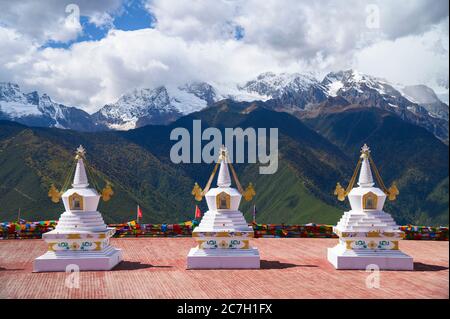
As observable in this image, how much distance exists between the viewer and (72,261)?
20.0 m

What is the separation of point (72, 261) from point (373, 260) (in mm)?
11036

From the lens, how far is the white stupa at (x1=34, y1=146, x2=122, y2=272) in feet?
65.6

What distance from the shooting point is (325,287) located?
17.6 metres

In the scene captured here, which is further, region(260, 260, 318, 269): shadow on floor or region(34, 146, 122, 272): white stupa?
region(260, 260, 318, 269): shadow on floor

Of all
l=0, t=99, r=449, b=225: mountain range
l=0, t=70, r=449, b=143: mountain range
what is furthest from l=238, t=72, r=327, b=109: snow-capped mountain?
l=0, t=99, r=449, b=225: mountain range

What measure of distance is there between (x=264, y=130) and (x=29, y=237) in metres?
76.6

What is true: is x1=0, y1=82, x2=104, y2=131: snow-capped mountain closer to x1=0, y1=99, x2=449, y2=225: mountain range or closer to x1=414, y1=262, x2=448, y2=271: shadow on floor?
x1=0, y1=99, x2=449, y2=225: mountain range

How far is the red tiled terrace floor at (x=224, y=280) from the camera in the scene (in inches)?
653

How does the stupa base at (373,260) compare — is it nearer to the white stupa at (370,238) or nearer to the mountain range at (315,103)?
the white stupa at (370,238)

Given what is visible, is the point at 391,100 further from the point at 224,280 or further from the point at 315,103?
the point at 224,280

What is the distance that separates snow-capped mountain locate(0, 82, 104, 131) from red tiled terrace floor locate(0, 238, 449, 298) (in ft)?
396

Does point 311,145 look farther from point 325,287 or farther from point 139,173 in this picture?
point 325,287

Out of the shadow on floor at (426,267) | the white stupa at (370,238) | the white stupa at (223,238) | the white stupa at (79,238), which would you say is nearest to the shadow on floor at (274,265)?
the white stupa at (223,238)

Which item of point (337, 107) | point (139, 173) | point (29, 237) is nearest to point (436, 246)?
point (29, 237)
